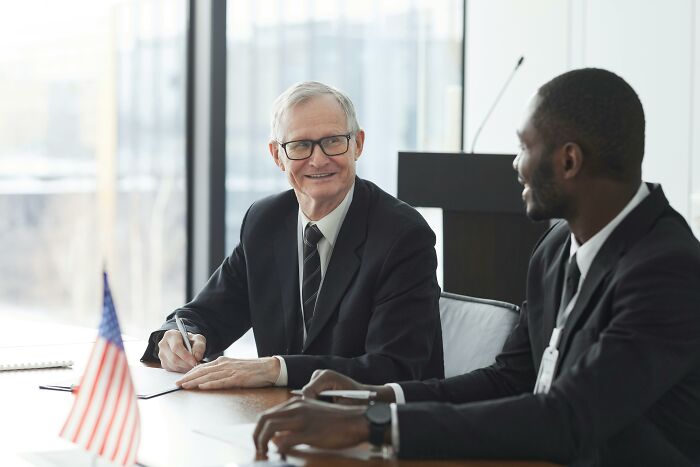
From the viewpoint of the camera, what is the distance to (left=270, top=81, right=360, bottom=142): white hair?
8.48 feet

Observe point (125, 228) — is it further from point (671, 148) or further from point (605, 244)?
point (605, 244)

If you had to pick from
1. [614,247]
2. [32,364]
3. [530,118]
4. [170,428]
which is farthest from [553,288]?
[32,364]

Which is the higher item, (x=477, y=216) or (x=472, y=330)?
(x=477, y=216)

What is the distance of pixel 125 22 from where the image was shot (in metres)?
5.18

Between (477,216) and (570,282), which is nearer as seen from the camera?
(570,282)

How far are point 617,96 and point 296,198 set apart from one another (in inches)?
45.9

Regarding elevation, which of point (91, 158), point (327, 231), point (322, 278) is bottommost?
point (322, 278)

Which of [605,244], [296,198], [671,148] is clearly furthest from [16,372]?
[671,148]

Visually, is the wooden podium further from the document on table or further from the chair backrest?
the document on table

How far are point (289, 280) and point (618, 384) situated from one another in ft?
3.71

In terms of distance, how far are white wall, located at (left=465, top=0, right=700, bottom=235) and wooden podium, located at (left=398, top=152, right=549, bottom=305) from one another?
2.38 ft

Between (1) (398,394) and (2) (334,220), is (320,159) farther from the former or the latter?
(1) (398,394)

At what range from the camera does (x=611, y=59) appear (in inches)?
209

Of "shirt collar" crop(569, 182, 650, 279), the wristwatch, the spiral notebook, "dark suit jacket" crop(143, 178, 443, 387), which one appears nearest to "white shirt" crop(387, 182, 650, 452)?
"shirt collar" crop(569, 182, 650, 279)
